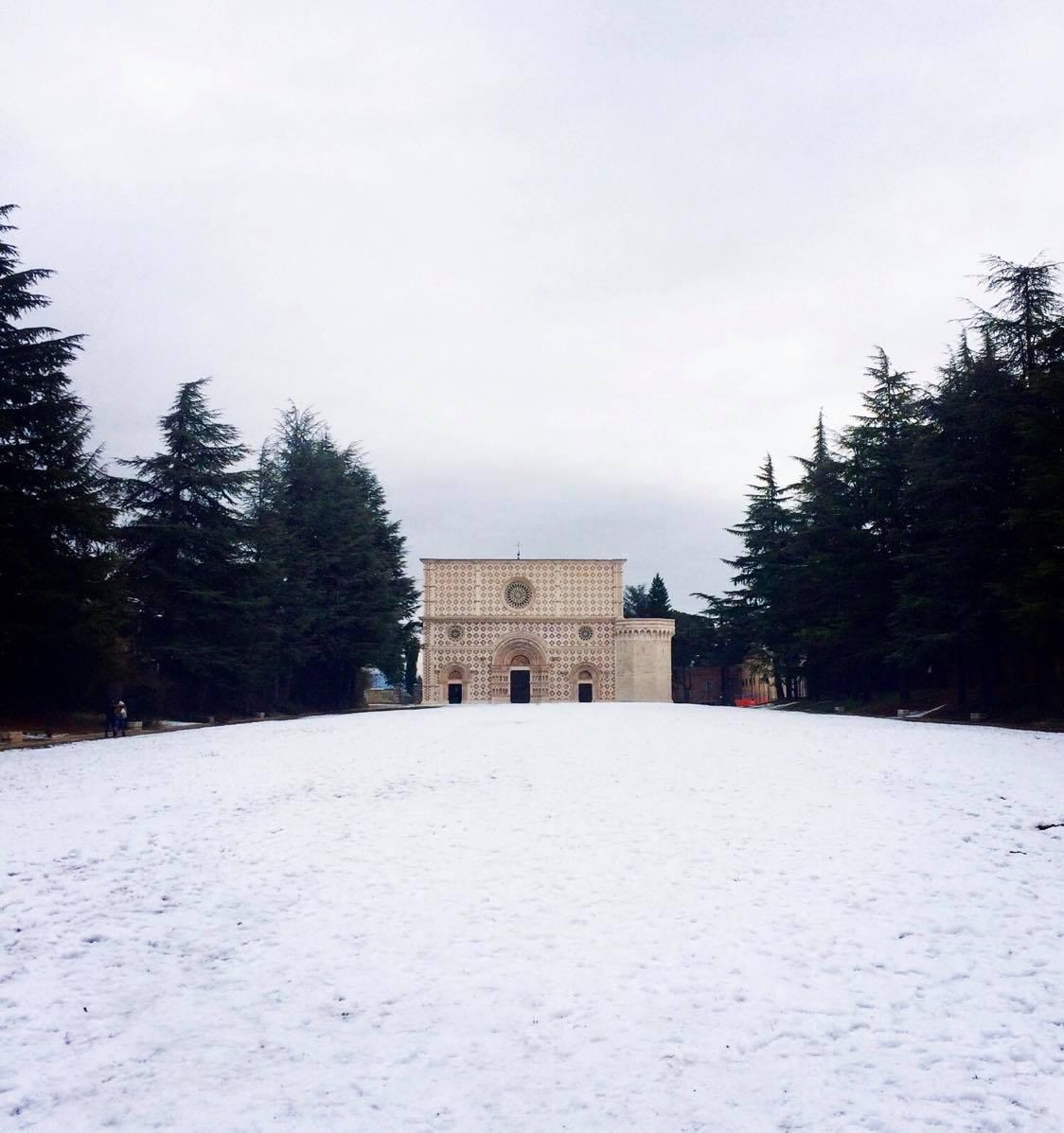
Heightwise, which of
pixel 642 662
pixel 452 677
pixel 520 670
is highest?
pixel 642 662

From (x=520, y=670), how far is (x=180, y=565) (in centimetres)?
2540

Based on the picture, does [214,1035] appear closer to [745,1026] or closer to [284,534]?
[745,1026]

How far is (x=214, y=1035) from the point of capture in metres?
5.91

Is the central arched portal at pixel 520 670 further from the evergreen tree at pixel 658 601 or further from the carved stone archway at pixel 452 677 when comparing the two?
the evergreen tree at pixel 658 601

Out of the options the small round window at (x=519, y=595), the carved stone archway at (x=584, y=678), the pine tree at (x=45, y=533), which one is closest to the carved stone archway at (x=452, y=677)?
the small round window at (x=519, y=595)

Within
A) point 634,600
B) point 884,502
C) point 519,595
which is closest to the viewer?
point 884,502

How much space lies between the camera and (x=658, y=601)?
7419 centimetres

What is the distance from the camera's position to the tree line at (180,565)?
22188 mm

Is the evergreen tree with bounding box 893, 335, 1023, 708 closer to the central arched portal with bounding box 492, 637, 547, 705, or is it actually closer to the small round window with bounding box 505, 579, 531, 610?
the central arched portal with bounding box 492, 637, 547, 705

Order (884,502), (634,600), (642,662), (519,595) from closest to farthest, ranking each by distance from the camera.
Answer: (884,502), (642,662), (519,595), (634,600)

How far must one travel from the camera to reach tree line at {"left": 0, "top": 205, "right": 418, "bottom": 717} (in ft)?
72.8

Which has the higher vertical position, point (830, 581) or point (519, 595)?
point (519, 595)

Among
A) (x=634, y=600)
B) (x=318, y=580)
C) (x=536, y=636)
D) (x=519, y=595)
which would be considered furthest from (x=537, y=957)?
(x=634, y=600)

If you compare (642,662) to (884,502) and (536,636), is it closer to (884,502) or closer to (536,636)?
(536,636)
